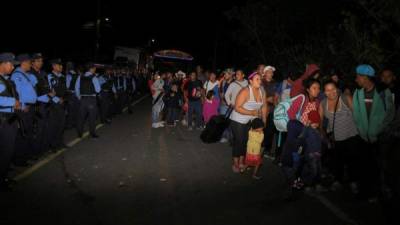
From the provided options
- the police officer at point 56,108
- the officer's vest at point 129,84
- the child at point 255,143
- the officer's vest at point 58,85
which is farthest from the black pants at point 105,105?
the child at point 255,143

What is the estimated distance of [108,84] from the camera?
17047 mm

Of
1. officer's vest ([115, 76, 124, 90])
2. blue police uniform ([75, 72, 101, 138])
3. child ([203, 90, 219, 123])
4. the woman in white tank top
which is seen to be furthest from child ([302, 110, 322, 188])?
officer's vest ([115, 76, 124, 90])

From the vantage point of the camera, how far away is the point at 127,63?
38750 millimetres

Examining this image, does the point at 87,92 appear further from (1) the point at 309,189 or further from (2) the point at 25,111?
(1) the point at 309,189

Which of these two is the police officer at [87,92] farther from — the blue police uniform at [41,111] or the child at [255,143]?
the child at [255,143]

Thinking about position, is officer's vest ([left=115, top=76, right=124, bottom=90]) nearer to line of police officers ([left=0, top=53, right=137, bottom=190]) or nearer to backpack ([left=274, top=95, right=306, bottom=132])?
line of police officers ([left=0, top=53, right=137, bottom=190])

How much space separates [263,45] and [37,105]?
56.3 feet

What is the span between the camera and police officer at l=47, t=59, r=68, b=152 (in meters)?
10.2

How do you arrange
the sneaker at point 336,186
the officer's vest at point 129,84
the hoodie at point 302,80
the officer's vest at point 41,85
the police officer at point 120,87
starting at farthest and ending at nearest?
the officer's vest at point 129,84
the police officer at point 120,87
the officer's vest at point 41,85
the hoodie at point 302,80
the sneaker at point 336,186

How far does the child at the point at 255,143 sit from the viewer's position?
8.37m

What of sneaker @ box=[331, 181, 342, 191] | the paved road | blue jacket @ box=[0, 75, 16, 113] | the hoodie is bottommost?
the paved road

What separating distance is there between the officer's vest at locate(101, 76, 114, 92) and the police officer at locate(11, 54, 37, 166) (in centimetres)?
738

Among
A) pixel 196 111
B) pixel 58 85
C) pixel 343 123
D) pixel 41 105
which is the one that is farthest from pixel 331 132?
pixel 196 111

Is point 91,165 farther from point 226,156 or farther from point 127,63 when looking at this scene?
point 127,63
